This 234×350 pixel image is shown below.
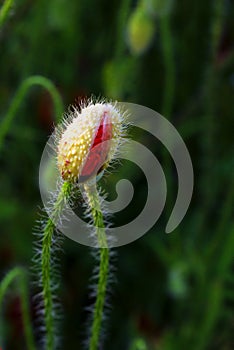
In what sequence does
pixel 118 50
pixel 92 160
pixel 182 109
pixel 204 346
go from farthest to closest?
1. pixel 182 109
2. pixel 118 50
3. pixel 204 346
4. pixel 92 160

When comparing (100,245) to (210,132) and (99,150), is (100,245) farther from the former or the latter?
(210,132)

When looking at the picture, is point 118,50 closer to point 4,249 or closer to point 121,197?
point 121,197

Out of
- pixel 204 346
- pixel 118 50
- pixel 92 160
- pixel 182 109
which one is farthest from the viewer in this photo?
pixel 182 109

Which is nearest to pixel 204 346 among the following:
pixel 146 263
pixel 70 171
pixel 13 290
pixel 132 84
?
pixel 146 263

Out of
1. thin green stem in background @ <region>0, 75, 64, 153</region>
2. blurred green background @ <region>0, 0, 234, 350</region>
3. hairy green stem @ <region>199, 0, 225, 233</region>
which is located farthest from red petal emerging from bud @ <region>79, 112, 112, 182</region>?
hairy green stem @ <region>199, 0, 225, 233</region>

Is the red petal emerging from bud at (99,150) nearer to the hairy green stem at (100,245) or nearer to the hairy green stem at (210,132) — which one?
the hairy green stem at (100,245)

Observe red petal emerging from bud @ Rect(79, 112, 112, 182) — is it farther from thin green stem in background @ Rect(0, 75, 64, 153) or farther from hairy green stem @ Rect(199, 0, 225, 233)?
hairy green stem @ Rect(199, 0, 225, 233)

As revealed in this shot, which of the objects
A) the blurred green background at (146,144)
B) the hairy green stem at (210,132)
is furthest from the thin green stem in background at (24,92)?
the hairy green stem at (210,132)
